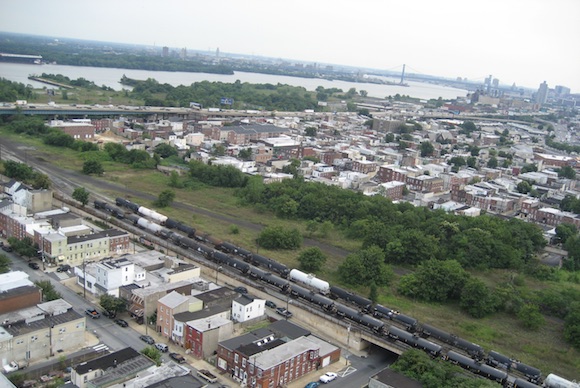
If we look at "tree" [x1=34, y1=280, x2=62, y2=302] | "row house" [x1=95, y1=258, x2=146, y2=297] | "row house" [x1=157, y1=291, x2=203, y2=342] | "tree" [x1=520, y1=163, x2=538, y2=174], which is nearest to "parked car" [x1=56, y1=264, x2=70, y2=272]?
"row house" [x1=95, y1=258, x2=146, y2=297]

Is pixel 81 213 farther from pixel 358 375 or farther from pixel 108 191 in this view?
pixel 358 375

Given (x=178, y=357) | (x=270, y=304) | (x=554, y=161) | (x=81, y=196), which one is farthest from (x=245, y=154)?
(x=554, y=161)

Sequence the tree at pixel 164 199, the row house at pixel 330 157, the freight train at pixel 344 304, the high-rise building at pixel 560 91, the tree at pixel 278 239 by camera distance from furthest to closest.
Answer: the high-rise building at pixel 560 91 → the row house at pixel 330 157 → the tree at pixel 164 199 → the tree at pixel 278 239 → the freight train at pixel 344 304

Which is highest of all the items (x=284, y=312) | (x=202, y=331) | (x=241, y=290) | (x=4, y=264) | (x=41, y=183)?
(x=41, y=183)

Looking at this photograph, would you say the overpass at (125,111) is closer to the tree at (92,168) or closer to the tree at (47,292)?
the tree at (92,168)

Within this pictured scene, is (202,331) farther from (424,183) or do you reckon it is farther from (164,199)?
(424,183)

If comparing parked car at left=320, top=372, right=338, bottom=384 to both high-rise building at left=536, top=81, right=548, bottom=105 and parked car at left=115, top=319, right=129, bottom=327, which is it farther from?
high-rise building at left=536, top=81, right=548, bottom=105

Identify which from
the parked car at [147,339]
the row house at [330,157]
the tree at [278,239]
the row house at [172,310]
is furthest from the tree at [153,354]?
the row house at [330,157]
